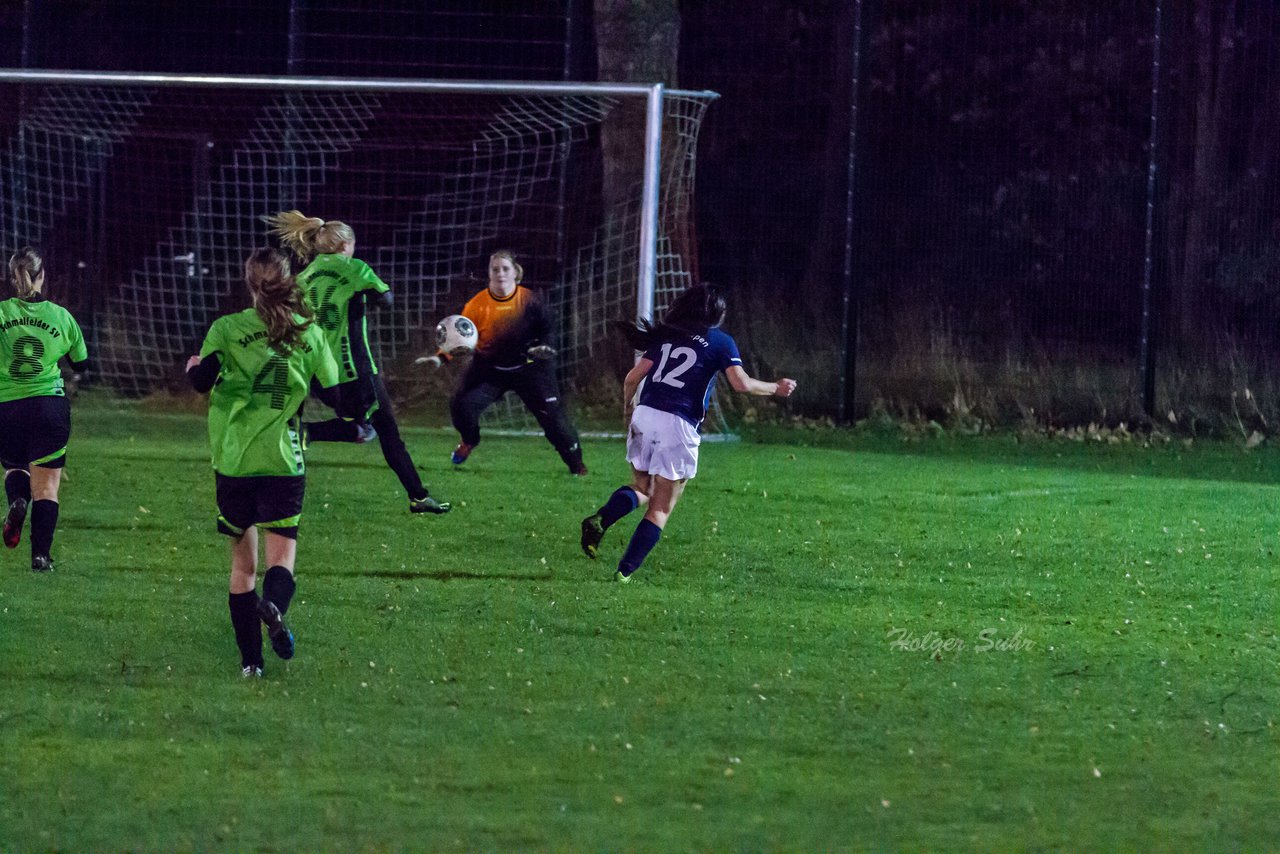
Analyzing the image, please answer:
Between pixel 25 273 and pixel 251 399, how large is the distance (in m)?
2.67

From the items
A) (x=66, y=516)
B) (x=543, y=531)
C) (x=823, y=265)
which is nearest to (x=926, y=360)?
(x=823, y=265)

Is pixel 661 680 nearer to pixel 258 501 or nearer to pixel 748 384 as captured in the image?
pixel 258 501

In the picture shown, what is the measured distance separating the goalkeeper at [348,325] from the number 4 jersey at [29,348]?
1326 millimetres

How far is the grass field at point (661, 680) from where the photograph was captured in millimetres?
5016

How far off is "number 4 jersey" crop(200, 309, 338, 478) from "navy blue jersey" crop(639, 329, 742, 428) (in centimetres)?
254

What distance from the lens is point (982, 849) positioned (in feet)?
15.6

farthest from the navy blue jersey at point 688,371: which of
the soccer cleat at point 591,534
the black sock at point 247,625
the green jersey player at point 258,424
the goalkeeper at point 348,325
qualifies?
the black sock at point 247,625

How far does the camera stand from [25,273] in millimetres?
8773

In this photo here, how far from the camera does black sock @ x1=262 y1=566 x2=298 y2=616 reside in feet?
21.9

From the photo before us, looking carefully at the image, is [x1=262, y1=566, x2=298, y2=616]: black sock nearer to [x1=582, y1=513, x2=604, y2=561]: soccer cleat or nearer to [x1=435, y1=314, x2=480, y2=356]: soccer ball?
[x1=582, y1=513, x2=604, y2=561]: soccer cleat

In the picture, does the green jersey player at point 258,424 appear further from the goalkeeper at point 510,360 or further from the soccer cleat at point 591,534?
the goalkeeper at point 510,360

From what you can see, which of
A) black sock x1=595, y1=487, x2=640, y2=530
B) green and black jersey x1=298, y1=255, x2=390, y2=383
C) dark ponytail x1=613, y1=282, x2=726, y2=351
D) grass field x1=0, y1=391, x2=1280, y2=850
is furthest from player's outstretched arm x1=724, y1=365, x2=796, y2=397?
green and black jersey x1=298, y1=255, x2=390, y2=383

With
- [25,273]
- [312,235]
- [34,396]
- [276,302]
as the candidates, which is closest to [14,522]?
[34,396]

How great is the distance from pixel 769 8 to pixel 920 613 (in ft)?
46.2
